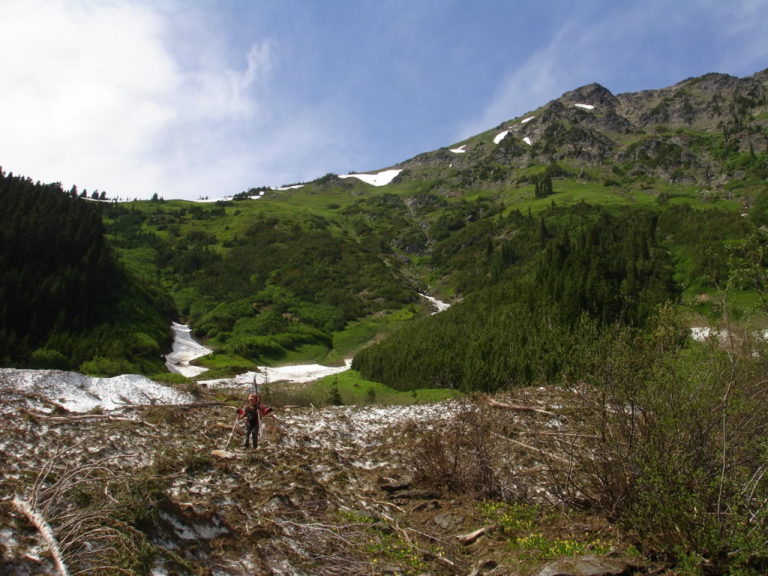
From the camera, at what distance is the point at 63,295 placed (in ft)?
164

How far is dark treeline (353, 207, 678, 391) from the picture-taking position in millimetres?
38750

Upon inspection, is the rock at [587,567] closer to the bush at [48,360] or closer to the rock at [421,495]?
the rock at [421,495]

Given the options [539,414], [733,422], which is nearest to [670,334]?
[733,422]

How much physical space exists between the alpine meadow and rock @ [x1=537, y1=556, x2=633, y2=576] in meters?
0.07

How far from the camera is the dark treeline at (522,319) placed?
127 ft

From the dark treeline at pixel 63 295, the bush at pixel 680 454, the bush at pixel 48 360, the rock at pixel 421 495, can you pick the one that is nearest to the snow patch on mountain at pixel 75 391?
the rock at pixel 421 495

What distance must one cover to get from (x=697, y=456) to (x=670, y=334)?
2862 millimetres

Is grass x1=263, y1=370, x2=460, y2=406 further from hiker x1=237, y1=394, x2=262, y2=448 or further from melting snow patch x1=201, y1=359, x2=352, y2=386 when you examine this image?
hiker x1=237, y1=394, x2=262, y2=448

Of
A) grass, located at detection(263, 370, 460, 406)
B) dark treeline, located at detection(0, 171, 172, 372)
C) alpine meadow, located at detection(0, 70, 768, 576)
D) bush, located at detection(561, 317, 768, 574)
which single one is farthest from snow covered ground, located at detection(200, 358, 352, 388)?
bush, located at detection(561, 317, 768, 574)

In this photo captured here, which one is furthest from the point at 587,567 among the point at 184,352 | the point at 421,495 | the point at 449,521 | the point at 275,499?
the point at 184,352

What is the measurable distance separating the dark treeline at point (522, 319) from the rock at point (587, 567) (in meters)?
24.0

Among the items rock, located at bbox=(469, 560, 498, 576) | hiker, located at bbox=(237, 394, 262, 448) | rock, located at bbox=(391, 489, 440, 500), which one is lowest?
rock, located at bbox=(391, 489, 440, 500)

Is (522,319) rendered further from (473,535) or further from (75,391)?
(75,391)

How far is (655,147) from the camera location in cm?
18588
